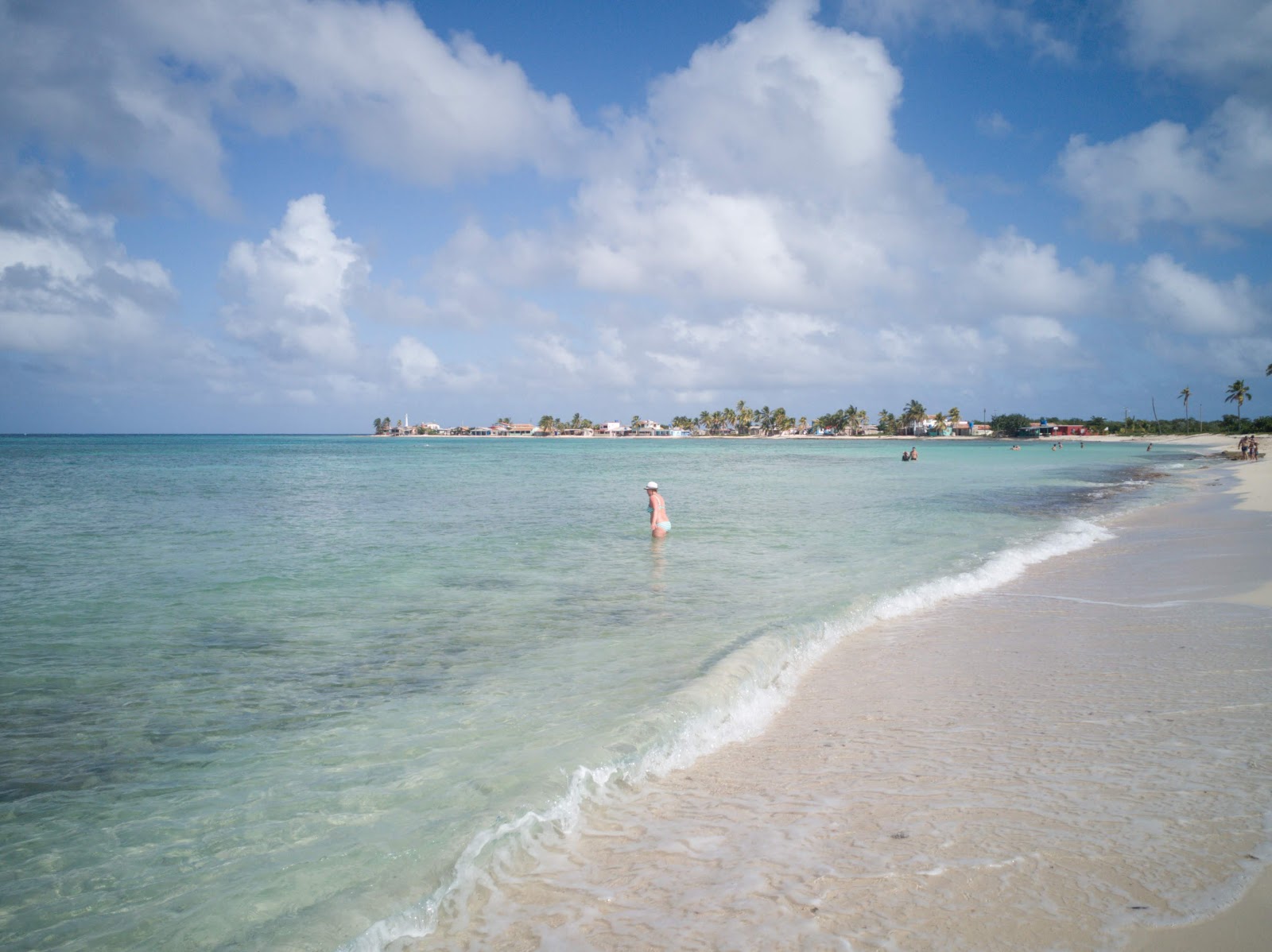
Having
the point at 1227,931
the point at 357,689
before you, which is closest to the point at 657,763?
the point at 1227,931

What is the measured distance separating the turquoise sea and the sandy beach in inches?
21.0

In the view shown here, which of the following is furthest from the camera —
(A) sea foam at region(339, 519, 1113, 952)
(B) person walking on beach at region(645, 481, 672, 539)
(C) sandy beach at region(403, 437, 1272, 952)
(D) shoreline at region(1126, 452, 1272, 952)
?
(B) person walking on beach at region(645, 481, 672, 539)

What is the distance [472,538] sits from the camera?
1764cm

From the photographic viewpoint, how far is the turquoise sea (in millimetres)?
3861

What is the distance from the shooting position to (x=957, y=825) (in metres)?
3.98

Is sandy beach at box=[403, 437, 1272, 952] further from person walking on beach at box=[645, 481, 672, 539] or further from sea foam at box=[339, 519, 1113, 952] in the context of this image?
person walking on beach at box=[645, 481, 672, 539]

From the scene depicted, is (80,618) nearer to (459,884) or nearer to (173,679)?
(173,679)

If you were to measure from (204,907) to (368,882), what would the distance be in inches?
33.6

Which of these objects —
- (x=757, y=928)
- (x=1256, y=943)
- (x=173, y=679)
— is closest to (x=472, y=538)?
(x=173, y=679)

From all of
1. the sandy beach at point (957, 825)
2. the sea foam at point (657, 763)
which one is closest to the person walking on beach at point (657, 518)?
the sea foam at point (657, 763)

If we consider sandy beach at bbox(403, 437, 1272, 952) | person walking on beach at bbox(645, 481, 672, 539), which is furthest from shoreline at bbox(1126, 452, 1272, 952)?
person walking on beach at bbox(645, 481, 672, 539)

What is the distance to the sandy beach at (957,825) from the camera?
124 inches

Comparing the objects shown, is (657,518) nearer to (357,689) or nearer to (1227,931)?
(357,689)

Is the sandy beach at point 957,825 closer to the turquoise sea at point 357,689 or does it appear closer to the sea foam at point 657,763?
the sea foam at point 657,763
